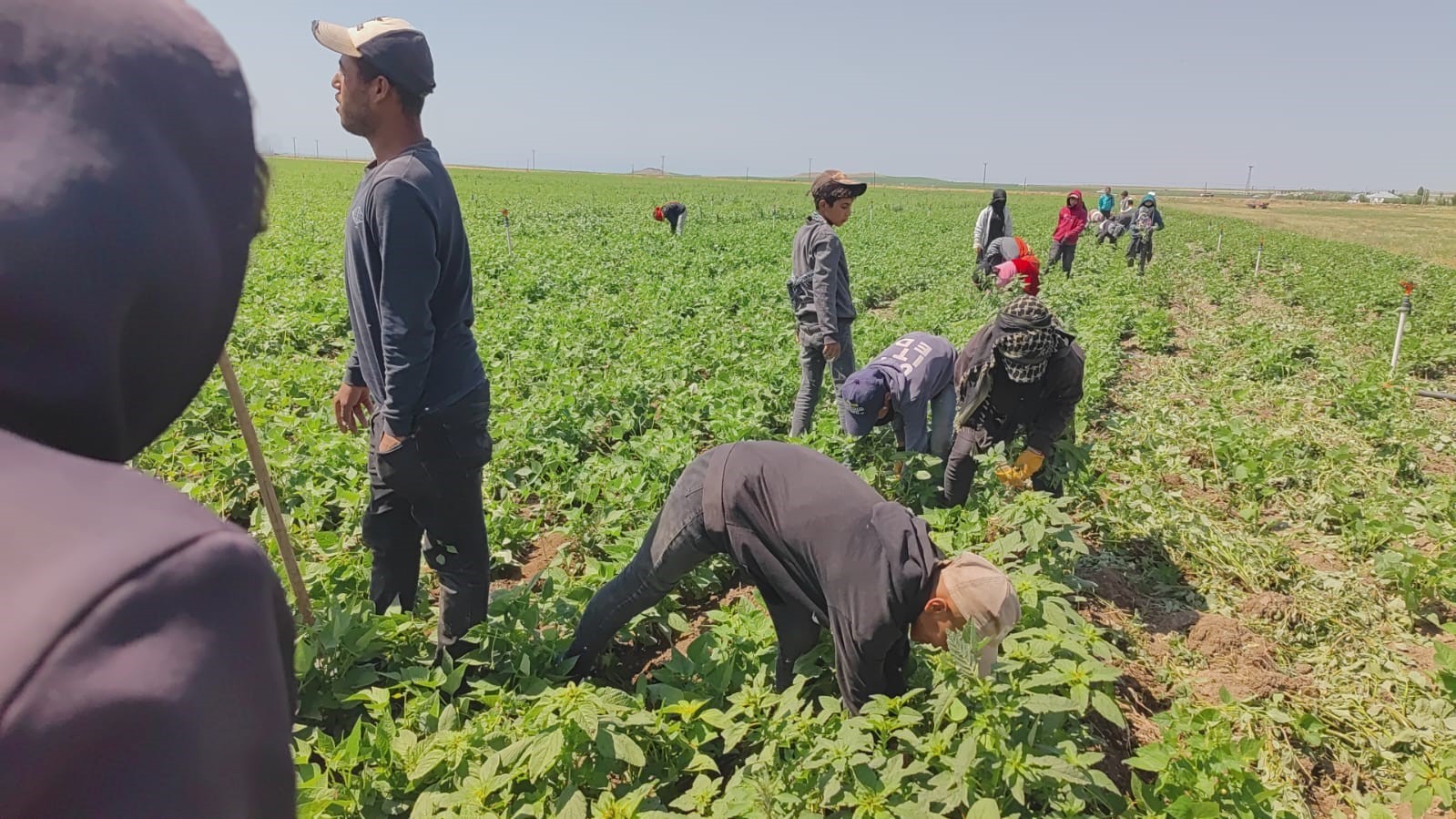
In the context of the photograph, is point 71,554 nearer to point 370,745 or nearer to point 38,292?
point 38,292

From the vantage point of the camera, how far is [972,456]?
4.42 m

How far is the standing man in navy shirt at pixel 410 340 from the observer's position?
2.51 metres

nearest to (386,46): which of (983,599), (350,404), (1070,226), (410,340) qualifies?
(410,340)

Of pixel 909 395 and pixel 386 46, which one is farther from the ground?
pixel 386 46

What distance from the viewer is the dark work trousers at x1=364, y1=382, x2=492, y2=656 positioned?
280 centimetres

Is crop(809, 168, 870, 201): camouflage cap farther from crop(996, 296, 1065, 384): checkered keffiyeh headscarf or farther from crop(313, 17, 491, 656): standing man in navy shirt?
crop(313, 17, 491, 656): standing man in navy shirt

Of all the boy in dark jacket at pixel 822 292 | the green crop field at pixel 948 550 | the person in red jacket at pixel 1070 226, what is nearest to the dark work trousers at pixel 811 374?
the boy in dark jacket at pixel 822 292

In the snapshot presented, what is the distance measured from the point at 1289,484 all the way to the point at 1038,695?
14.5 feet

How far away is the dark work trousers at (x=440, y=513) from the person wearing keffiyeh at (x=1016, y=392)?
2552 mm

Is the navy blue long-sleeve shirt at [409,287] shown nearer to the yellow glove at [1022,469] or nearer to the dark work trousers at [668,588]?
the dark work trousers at [668,588]

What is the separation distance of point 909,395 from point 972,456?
0.47m

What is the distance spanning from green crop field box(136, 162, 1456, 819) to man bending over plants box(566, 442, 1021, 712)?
0.51ft

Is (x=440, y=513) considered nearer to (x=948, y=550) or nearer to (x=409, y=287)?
(x=409, y=287)

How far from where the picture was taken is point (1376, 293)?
1345 cm
